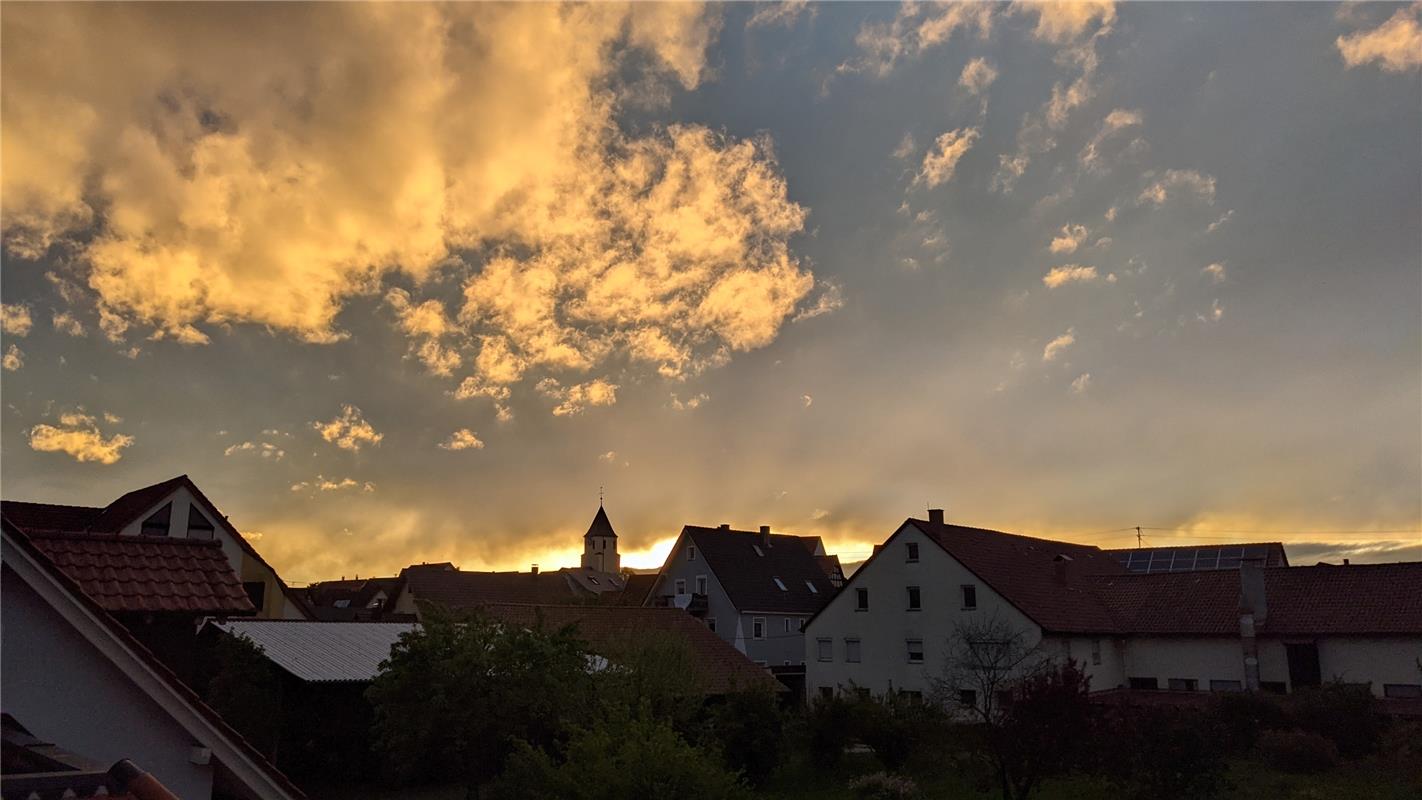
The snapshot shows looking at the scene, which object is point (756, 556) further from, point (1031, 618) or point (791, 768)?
point (791, 768)

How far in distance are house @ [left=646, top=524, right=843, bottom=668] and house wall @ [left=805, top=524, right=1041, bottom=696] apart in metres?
8.30

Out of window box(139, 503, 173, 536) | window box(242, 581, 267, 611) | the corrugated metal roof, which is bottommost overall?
the corrugated metal roof

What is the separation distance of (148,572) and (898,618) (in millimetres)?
39145

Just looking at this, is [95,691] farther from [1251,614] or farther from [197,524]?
[1251,614]

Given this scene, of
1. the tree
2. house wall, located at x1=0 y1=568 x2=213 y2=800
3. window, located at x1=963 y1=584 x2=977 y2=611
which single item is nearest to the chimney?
window, located at x1=963 y1=584 x2=977 y2=611

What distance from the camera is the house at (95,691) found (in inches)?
240

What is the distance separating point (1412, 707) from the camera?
1288 inches

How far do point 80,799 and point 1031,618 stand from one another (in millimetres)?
40057

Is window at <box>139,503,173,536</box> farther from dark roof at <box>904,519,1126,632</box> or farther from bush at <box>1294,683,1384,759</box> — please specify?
bush at <box>1294,683,1384,759</box>

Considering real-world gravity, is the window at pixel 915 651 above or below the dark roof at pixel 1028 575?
below

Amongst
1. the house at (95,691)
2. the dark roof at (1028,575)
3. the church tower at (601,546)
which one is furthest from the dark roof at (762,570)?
the church tower at (601,546)

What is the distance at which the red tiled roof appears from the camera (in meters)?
8.57

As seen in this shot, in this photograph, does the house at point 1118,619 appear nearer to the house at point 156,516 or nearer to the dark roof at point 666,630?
the dark roof at point 666,630

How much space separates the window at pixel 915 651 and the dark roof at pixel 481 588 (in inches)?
1217
